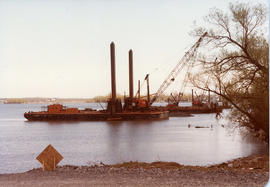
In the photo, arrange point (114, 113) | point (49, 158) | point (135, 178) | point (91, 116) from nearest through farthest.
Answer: point (135, 178) → point (49, 158) → point (114, 113) → point (91, 116)

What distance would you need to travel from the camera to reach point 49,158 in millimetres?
11547

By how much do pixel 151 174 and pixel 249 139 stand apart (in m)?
22.8

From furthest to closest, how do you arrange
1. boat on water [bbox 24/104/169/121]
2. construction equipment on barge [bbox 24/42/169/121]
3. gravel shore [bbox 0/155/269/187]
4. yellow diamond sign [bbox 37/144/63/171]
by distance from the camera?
1. boat on water [bbox 24/104/169/121]
2. construction equipment on barge [bbox 24/42/169/121]
3. yellow diamond sign [bbox 37/144/63/171]
4. gravel shore [bbox 0/155/269/187]

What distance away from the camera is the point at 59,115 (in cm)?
7512

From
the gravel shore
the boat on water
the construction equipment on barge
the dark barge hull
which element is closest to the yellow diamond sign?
the gravel shore

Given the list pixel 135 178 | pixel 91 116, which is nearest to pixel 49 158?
pixel 135 178

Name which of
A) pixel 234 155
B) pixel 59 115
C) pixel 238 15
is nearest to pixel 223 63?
pixel 238 15

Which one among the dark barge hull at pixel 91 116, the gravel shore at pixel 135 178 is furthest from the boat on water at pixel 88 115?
the gravel shore at pixel 135 178

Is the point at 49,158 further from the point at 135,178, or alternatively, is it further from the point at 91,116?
the point at 91,116

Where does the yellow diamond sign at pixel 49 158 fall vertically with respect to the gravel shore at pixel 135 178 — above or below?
above

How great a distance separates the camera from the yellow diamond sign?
1144 centimetres

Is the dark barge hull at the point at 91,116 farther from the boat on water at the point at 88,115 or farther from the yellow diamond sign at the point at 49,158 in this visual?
the yellow diamond sign at the point at 49,158

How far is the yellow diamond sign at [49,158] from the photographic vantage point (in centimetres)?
1144

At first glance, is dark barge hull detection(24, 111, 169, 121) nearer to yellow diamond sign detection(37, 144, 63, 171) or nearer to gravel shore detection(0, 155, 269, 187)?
yellow diamond sign detection(37, 144, 63, 171)
